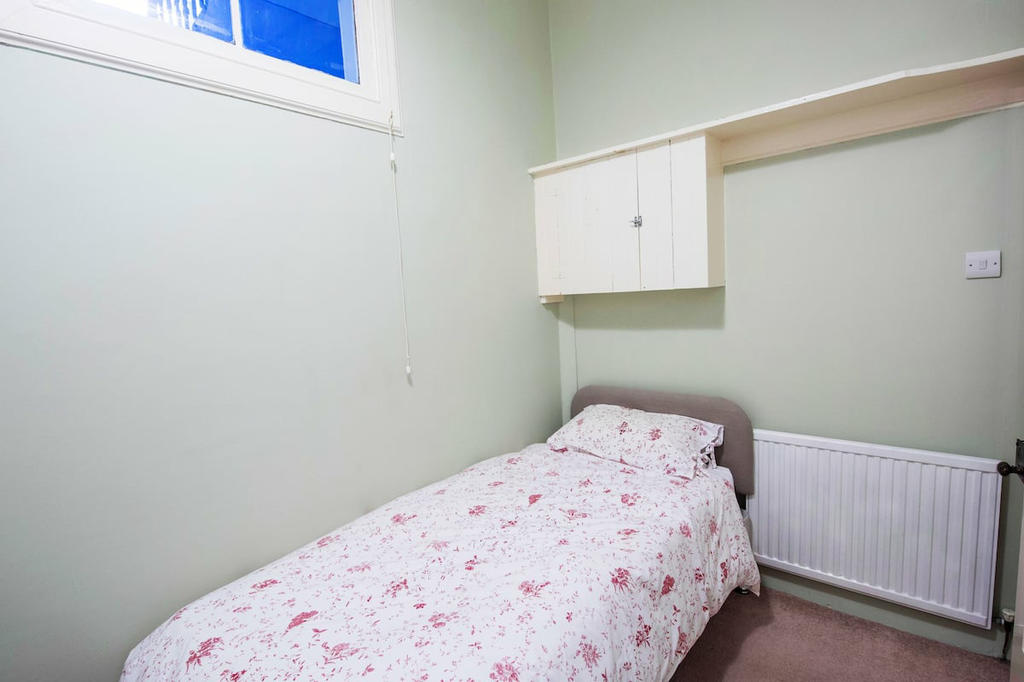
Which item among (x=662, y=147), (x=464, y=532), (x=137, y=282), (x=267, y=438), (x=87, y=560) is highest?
(x=662, y=147)

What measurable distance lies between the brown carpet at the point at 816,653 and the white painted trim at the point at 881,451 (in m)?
0.74

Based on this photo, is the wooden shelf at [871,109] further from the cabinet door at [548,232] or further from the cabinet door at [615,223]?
the cabinet door at [548,232]

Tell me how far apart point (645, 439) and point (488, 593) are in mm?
1115

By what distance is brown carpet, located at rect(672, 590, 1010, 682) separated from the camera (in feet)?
5.67

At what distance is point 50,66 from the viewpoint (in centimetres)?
119

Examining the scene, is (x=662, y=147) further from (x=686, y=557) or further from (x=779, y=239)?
(x=686, y=557)

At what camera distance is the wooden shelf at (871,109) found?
1582mm

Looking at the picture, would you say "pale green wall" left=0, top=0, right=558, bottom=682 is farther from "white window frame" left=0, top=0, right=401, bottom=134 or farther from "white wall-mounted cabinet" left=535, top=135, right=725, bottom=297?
"white wall-mounted cabinet" left=535, top=135, right=725, bottom=297

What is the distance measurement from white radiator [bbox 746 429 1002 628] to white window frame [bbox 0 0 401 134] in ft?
7.36

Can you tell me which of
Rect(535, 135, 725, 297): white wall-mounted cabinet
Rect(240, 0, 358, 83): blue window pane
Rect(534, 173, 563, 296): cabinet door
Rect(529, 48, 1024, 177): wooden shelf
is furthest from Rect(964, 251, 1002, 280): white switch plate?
Rect(240, 0, 358, 83): blue window pane

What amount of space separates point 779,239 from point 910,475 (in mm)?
1061

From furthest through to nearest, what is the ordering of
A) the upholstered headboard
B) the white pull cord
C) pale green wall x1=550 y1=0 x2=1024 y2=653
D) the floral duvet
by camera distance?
1. the upholstered headboard
2. the white pull cord
3. pale green wall x1=550 y1=0 x2=1024 y2=653
4. the floral duvet

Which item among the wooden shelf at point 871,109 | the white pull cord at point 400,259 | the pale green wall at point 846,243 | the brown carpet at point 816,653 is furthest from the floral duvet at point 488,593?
the wooden shelf at point 871,109

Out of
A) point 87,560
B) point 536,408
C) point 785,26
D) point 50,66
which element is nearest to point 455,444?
point 536,408
